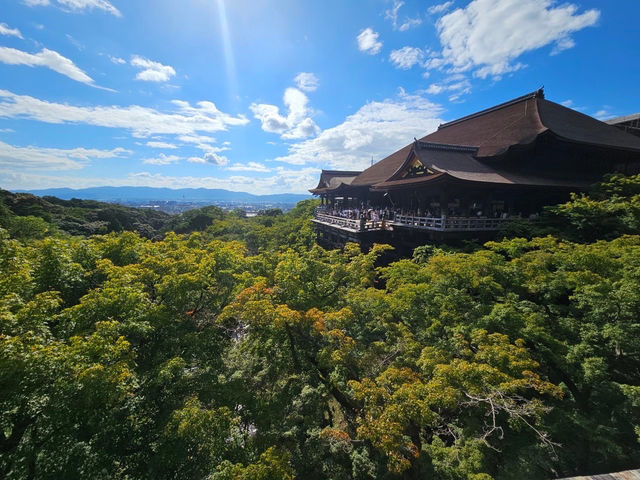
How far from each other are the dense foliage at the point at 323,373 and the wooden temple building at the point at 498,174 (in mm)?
5364

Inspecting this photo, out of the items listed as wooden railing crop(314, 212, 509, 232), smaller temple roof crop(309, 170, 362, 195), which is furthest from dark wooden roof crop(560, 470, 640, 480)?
smaller temple roof crop(309, 170, 362, 195)

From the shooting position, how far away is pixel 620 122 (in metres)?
27.4

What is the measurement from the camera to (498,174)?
56.1 ft

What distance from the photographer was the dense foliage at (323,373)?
5.50m

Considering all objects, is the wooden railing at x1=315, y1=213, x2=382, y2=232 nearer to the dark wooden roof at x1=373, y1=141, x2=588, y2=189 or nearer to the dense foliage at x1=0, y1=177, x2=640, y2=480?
the dark wooden roof at x1=373, y1=141, x2=588, y2=189

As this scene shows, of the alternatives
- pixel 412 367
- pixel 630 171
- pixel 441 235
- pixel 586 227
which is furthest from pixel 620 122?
pixel 412 367

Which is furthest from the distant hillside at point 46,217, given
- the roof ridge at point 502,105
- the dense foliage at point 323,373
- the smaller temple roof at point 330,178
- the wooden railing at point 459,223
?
the roof ridge at point 502,105

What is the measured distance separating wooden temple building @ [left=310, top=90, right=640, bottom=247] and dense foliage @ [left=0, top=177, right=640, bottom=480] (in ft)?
17.6

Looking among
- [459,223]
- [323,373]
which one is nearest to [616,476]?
[323,373]

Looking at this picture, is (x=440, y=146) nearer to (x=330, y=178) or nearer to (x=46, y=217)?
(x=330, y=178)

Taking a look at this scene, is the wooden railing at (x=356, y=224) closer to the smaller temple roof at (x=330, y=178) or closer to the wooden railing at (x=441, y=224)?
the wooden railing at (x=441, y=224)

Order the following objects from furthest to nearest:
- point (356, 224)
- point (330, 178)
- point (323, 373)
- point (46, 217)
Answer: point (46, 217), point (330, 178), point (356, 224), point (323, 373)

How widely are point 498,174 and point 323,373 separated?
52.8 feet

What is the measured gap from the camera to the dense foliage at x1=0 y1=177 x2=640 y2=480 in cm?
550
